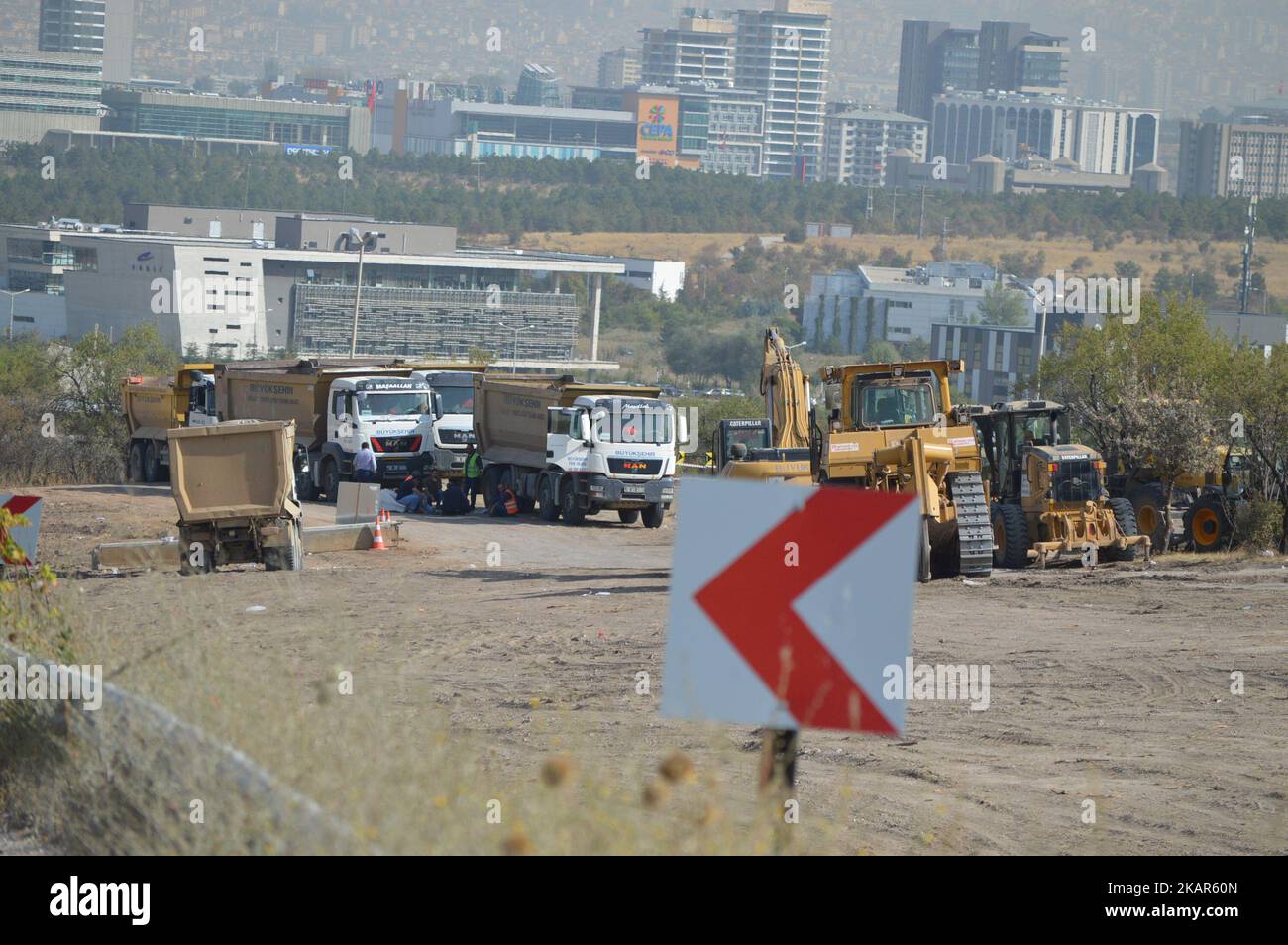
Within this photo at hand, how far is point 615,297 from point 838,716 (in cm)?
13846

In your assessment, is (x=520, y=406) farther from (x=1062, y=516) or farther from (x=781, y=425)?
(x=1062, y=516)

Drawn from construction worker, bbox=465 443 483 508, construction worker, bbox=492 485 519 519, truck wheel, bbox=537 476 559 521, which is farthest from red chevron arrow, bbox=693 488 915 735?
construction worker, bbox=465 443 483 508

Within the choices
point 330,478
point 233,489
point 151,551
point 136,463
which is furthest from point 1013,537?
point 136,463

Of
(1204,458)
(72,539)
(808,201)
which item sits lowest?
(72,539)

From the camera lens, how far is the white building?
13525 cm

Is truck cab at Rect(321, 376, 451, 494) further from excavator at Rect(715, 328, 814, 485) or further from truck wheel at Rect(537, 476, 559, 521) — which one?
excavator at Rect(715, 328, 814, 485)

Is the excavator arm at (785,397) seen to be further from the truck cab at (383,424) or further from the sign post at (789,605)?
the sign post at (789,605)

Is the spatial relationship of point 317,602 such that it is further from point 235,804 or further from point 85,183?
point 85,183

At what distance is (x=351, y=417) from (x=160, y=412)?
642 cm

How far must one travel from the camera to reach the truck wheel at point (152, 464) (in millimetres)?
38812

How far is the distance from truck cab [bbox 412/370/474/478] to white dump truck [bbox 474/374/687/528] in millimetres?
3316

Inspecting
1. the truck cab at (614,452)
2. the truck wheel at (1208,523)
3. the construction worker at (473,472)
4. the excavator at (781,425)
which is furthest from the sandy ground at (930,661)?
the construction worker at (473,472)
